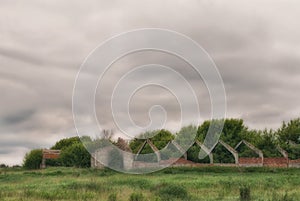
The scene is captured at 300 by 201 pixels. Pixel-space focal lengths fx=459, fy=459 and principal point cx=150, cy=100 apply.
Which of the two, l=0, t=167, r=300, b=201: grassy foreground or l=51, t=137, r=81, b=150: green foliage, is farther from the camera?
l=51, t=137, r=81, b=150: green foliage

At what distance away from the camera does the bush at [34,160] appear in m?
71.1

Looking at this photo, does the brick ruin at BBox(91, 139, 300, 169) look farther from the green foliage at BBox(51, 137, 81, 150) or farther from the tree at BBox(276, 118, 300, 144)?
the green foliage at BBox(51, 137, 81, 150)

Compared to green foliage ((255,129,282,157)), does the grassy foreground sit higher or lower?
lower

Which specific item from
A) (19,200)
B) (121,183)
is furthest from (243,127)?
(19,200)

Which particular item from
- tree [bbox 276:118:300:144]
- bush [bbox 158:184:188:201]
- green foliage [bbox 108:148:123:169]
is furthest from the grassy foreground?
tree [bbox 276:118:300:144]

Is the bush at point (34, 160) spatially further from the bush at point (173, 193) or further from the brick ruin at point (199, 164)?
the bush at point (173, 193)

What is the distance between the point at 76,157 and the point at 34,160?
6.90m

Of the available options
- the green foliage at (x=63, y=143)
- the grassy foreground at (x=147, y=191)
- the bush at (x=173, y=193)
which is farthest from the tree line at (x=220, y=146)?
the bush at (x=173, y=193)

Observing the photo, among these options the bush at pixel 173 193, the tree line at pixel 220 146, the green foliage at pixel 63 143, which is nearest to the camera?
the bush at pixel 173 193

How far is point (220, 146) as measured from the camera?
64688 millimetres

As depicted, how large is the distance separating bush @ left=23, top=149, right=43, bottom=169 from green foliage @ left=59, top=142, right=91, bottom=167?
331 cm

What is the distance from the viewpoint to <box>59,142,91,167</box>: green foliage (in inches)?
2731

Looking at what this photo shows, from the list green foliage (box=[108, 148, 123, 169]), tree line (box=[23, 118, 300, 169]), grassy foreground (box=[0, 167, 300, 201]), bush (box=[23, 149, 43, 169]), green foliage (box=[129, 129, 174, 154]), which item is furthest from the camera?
bush (box=[23, 149, 43, 169])

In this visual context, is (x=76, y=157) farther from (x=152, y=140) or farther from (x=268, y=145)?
(x=268, y=145)
